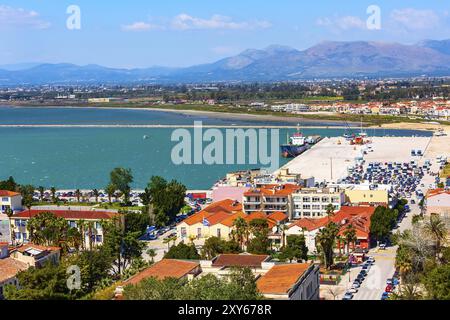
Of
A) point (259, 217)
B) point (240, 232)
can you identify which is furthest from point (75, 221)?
point (259, 217)

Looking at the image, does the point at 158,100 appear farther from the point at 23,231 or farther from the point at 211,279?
the point at 211,279

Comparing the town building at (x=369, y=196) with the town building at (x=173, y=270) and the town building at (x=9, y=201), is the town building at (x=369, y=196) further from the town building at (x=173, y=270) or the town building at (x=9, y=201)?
the town building at (x=173, y=270)

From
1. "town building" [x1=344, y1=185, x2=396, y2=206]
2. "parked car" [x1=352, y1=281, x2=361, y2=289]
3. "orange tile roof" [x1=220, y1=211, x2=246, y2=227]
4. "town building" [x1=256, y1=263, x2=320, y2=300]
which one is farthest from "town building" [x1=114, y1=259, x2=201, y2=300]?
"town building" [x1=344, y1=185, x2=396, y2=206]

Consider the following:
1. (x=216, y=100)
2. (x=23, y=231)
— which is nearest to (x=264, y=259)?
(x=23, y=231)

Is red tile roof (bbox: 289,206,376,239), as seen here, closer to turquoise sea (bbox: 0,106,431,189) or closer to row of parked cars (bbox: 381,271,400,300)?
row of parked cars (bbox: 381,271,400,300)

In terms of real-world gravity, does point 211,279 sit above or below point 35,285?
above

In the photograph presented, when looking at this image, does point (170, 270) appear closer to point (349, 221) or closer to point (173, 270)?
point (173, 270)

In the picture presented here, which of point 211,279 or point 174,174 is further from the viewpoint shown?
point 174,174
